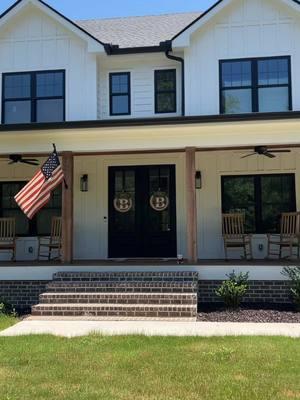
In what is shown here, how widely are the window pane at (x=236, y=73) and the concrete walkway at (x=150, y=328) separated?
6368 millimetres

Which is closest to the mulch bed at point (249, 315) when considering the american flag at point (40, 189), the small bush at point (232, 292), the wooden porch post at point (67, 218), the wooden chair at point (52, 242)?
the small bush at point (232, 292)

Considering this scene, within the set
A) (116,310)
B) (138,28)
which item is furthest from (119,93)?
(116,310)

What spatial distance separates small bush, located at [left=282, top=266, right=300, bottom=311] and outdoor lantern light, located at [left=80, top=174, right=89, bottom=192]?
568 centimetres

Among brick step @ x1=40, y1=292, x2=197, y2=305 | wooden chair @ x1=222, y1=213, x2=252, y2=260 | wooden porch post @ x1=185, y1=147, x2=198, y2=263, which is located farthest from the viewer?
wooden chair @ x1=222, y1=213, x2=252, y2=260

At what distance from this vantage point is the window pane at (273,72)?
12.4m

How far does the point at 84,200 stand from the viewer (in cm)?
1355

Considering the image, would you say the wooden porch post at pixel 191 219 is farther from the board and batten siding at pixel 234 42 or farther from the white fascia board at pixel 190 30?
the white fascia board at pixel 190 30

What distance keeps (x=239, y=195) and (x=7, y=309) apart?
21.1ft

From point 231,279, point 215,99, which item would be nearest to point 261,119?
point 215,99

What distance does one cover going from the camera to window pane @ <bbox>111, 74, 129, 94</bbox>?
13.5 meters

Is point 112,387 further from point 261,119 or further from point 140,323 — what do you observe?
point 261,119

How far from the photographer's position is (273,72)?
1248cm

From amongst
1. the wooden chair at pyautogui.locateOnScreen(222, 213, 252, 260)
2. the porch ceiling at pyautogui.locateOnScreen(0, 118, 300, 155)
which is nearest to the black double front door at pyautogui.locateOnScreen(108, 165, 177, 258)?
the wooden chair at pyautogui.locateOnScreen(222, 213, 252, 260)

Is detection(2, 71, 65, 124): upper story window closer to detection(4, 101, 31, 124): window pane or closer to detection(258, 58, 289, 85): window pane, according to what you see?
detection(4, 101, 31, 124): window pane
